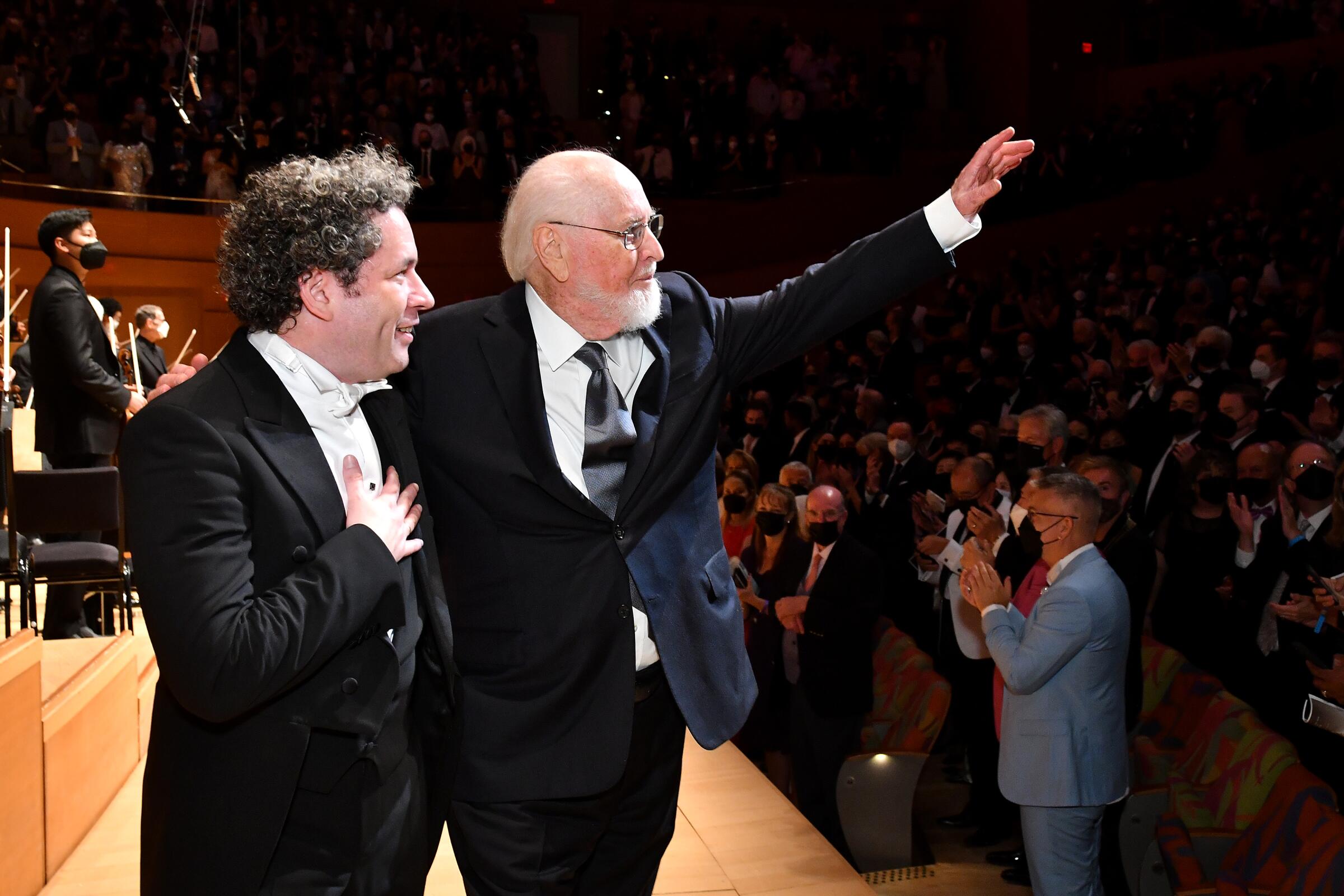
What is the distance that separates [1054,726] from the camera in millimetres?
3771

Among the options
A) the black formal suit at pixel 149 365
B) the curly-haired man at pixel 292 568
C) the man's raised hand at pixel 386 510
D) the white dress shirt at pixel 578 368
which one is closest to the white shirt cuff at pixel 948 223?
the white dress shirt at pixel 578 368

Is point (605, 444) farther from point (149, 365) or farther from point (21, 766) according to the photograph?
point (149, 365)

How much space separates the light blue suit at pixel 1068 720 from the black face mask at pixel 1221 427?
229cm

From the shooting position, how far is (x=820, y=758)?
4.94m

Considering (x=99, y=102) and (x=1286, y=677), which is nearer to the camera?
(x=1286, y=677)

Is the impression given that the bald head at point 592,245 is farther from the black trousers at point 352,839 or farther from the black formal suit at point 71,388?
the black formal suit at point 71,388

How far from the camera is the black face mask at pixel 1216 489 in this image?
515cm

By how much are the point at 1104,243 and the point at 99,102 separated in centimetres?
1056

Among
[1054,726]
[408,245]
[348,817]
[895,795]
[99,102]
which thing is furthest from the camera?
[99,102]

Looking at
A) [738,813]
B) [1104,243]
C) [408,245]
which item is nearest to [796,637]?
[738,813]

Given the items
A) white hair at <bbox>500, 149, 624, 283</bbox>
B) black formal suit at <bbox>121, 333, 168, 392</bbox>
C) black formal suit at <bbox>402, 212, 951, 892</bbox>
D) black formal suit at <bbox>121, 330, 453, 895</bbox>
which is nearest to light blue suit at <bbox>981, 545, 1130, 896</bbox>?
black formal suit at <bbox>402, 212, 951, 892</bbox>

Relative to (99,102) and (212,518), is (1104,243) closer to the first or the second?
(99,102)

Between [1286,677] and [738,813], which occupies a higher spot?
[1286,677]

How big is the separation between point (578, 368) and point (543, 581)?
364 mm
